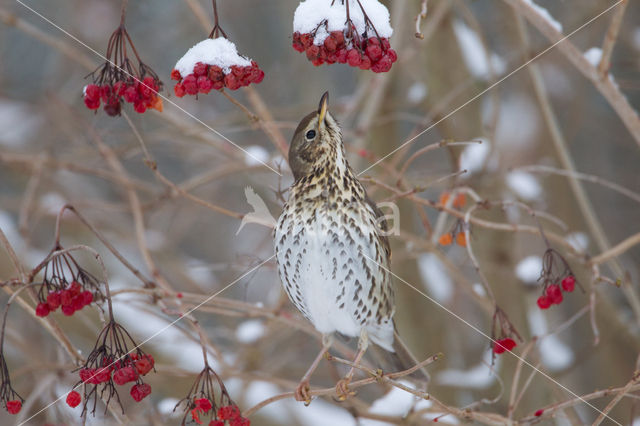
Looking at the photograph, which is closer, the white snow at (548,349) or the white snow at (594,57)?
the white snow at (594,57)

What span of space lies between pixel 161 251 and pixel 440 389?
1726mm

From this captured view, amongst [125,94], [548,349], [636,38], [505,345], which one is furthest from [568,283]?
[636,38]

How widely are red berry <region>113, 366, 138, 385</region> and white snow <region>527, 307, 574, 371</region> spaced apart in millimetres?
2405

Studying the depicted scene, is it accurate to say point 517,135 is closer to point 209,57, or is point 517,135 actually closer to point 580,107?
point 580,107

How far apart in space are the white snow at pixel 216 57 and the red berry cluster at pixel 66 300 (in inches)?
21.0

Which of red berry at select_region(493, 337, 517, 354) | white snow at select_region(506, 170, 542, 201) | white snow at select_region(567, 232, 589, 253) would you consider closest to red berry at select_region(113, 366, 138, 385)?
red berry at select_region(493, 337, 517, 354)

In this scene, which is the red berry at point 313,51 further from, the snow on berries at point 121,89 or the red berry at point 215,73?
the snow on berries at point 121,89

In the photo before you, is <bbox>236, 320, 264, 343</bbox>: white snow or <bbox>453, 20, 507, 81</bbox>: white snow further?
<bbox>453, 20, 507, 81</bbox>: white snow

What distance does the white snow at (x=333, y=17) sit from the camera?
1.35 m

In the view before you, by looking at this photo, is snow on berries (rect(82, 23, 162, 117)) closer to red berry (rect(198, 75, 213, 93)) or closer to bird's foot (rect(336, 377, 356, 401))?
red berry (rect(198, 75, 213, 93))

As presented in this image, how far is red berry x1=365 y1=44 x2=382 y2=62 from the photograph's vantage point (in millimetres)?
1390

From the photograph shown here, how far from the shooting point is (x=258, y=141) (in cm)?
442

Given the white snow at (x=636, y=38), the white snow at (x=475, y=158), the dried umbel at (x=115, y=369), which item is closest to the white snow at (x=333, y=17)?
the dried umbel at (x=115, y=369)

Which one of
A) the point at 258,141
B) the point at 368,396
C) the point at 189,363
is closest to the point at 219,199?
the point at 258,141
